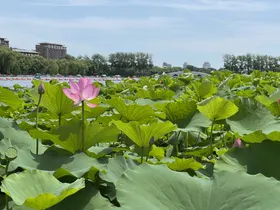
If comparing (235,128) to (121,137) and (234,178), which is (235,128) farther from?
(234,178)

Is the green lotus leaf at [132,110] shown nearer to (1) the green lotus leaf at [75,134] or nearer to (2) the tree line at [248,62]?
(1) the green lotus leaf at [75,134]

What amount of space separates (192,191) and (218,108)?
A: 42cm

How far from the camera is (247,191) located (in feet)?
1.76

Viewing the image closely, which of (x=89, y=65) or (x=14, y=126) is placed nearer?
(x=14, y=126)

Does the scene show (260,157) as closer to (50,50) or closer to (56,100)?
(56,100)

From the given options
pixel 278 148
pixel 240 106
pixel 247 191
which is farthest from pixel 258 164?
pixel 240 106

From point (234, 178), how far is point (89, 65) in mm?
47055

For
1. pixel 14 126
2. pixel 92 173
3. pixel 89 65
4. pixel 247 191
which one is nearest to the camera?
pixel 247 191

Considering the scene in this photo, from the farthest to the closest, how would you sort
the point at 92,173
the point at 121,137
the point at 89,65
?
the point at 89,65 → the point at 121,137 → the point at 92,173

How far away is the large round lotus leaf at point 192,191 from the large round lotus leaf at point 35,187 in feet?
0.20


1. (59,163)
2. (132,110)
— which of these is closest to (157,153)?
(132,110)

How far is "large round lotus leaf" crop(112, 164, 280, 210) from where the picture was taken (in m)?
0.52

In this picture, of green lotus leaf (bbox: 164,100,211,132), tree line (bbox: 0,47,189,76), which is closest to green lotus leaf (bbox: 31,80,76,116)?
green lotus leaf (bbox: 164,100,211,132)

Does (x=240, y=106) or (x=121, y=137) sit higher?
(x=240, y=106)
